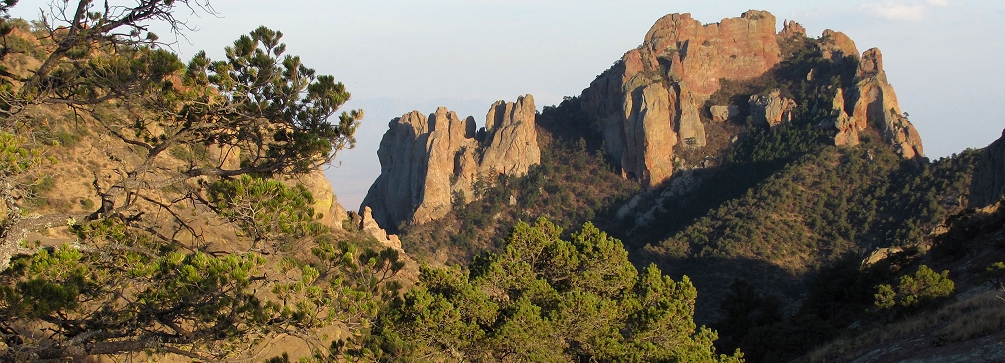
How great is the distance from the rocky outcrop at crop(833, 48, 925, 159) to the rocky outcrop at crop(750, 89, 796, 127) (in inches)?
238

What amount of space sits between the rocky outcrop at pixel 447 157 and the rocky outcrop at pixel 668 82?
9883 millimetres

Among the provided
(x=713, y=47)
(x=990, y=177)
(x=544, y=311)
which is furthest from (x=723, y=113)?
(x=544, y=311)

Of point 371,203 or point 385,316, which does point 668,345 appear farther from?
point 371,203

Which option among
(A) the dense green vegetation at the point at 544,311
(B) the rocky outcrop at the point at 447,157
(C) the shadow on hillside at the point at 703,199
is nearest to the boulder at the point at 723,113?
(C) the shadow on hillside at the point at 703,199

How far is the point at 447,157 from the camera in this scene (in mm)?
87438

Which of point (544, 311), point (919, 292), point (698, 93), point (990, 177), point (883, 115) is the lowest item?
point (544, 311)

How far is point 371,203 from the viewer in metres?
95.7

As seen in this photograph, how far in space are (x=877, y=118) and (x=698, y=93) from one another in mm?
23510

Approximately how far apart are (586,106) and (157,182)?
91.2m

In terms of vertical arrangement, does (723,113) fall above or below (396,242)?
above

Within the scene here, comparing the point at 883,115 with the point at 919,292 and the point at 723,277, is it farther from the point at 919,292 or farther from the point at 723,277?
the point at 919,292

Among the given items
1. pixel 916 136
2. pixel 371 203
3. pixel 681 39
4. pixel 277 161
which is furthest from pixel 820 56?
pixel 277 161

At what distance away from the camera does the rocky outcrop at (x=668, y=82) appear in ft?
275

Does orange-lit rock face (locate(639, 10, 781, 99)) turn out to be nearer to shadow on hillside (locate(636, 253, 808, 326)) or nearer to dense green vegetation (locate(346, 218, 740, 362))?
shadow on hillside (locate(636, 253, 808, 326))
